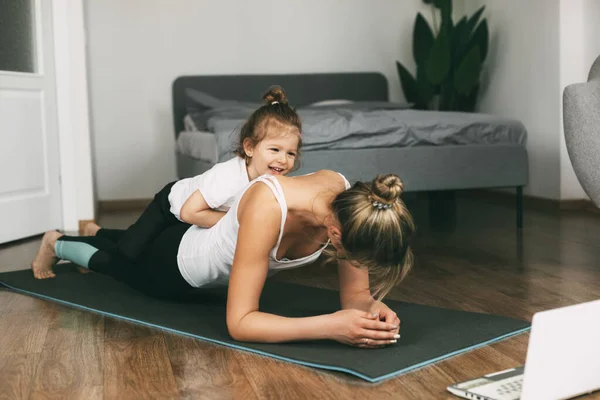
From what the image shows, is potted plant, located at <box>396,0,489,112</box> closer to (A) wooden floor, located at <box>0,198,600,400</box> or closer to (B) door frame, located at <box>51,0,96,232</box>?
(A) wooden floor, located at <box>0,198,600,400</box>

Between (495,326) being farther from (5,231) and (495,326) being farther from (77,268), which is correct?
(5,231)

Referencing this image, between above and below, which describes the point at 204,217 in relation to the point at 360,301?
above

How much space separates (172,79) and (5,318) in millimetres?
3507

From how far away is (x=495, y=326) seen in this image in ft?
6.75

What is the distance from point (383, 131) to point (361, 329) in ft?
6.97

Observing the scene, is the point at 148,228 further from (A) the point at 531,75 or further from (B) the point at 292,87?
(B) the point at 292,87

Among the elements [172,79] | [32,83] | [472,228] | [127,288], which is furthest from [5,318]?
[172,79]

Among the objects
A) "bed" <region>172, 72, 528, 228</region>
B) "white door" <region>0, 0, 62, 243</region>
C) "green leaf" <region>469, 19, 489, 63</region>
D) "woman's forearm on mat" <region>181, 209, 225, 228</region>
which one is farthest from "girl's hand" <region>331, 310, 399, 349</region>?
"green leaf" <region>469, 19, 489, 63</region>

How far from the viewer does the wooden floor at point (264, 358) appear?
164cm

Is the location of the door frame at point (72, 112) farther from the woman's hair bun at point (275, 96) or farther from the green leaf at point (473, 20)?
the green leaf at point (473, 20)

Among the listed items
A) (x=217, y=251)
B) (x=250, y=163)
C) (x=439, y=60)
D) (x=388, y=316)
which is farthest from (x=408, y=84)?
(x=388, y=316)

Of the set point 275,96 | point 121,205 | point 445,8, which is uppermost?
point 445,8

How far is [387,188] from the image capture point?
1.62 meters

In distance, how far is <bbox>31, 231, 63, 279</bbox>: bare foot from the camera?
2.90m
